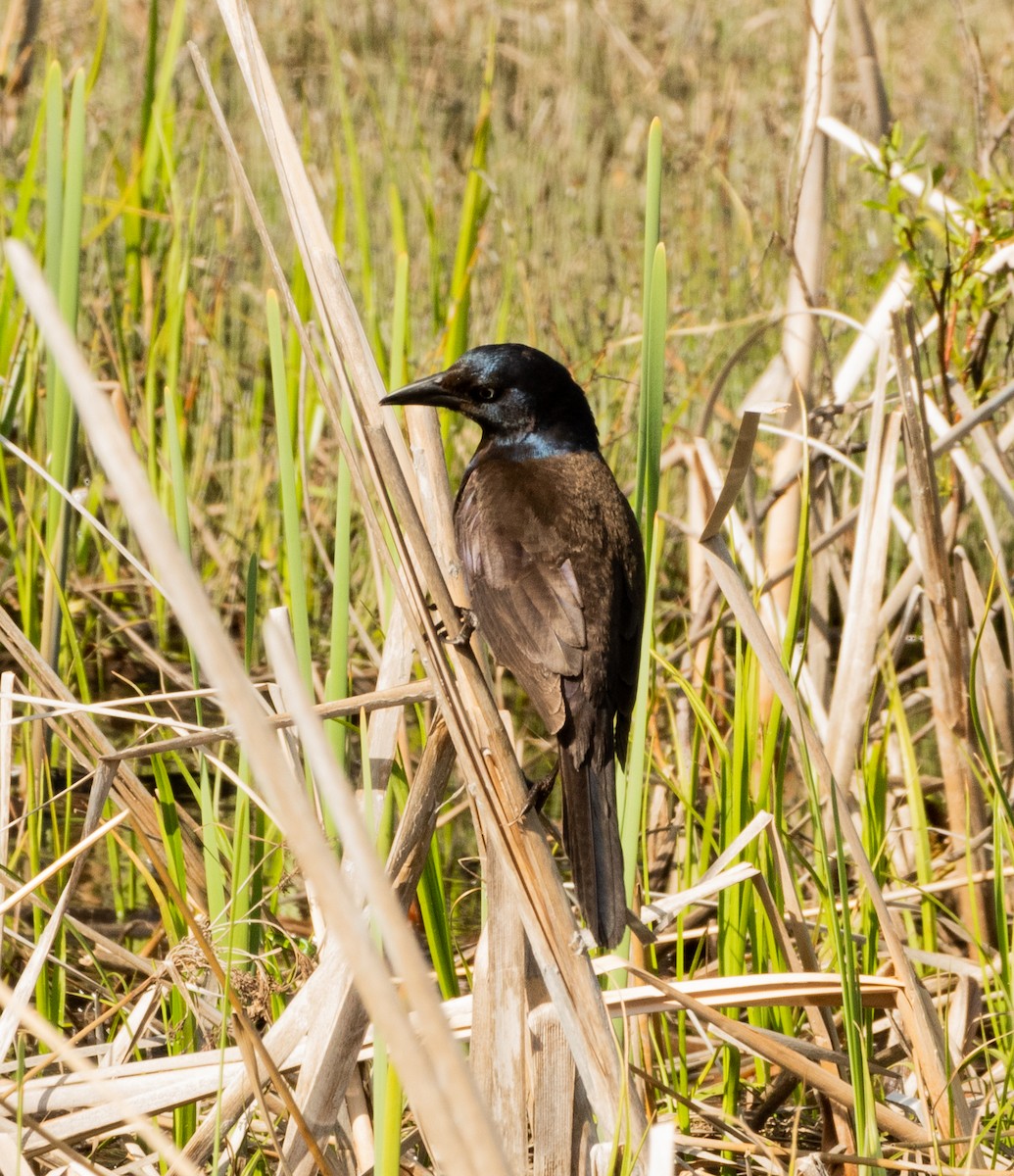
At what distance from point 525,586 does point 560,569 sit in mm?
79

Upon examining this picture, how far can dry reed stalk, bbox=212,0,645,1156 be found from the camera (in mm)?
1625

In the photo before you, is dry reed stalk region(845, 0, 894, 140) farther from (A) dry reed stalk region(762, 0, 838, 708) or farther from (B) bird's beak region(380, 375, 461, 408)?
(B) bird's beak region(380, 375, 461, 408)

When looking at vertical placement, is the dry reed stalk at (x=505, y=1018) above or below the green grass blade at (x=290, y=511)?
below

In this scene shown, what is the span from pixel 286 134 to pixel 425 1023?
1221 mm

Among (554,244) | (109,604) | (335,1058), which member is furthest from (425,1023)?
(554,244)

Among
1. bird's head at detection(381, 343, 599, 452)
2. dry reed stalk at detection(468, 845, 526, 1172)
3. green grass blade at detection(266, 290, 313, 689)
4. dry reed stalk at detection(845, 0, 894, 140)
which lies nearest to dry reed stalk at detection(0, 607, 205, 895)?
green grass blade at detection(266, 290, 313, 689)

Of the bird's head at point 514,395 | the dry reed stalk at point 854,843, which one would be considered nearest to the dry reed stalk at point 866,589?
the dry reed stalk at point 854,843

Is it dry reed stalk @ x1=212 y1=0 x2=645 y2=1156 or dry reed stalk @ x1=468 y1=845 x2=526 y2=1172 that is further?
dry reed stalk @ x1=468 y1=845 x2=526 y2=1172

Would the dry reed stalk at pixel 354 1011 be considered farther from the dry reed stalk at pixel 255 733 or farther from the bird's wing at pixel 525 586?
the dry reed stalk at pixel 255 733

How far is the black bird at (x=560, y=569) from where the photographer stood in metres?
1.97

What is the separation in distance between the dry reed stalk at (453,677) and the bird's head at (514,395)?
2.43ft

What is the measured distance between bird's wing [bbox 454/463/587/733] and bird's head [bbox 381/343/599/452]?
171 mm

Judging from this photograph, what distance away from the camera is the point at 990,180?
302 centimetres

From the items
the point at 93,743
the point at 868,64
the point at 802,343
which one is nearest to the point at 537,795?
the point at 93,743
